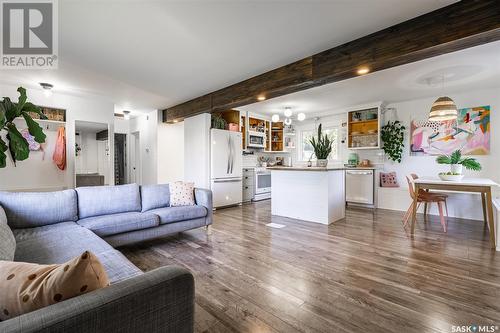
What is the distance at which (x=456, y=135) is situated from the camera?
4.43m

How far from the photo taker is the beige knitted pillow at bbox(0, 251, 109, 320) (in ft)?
2.30

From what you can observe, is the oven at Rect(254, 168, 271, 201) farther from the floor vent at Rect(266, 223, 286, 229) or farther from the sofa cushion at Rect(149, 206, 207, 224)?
the sofa cushion at Rect(149, 206, 207, 224)

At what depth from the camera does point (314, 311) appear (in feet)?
5.30

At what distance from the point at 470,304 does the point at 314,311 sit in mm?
1190

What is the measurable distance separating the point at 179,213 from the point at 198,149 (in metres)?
2.40

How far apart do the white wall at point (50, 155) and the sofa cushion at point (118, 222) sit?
2890mm

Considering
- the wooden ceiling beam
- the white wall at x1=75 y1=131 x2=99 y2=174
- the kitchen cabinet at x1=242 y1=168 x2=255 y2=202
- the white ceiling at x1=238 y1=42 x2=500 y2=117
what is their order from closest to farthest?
the wooden ceiling beam, the white ceiling at x1=238 y1=42 x2=500 y2=117, the white wall at x1=75 y1=131 x2=99 y2=174, the kitchen cabinet at x1=242 y1=168 x2=255 y2=202

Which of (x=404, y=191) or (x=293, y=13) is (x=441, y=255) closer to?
(x=404, y=191)

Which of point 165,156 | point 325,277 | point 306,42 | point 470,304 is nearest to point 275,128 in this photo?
point 165,156

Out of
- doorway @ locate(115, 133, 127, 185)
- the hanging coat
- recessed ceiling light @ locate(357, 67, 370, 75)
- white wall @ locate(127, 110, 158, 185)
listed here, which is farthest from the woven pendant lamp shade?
doorway @ locate(115, 133, 127, 185)

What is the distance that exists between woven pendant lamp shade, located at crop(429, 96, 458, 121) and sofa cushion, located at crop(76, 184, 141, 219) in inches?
175

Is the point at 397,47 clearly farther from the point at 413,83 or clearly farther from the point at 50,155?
the point at 50,155

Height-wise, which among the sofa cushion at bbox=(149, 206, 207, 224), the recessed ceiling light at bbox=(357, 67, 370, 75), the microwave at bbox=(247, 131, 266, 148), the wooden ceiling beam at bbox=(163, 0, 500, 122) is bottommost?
the sofa cushion at bbox=(149, 206, 207, 224)

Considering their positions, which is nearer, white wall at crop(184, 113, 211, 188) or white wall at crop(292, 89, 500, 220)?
white wall at crop(292, 89, 500, 220)
